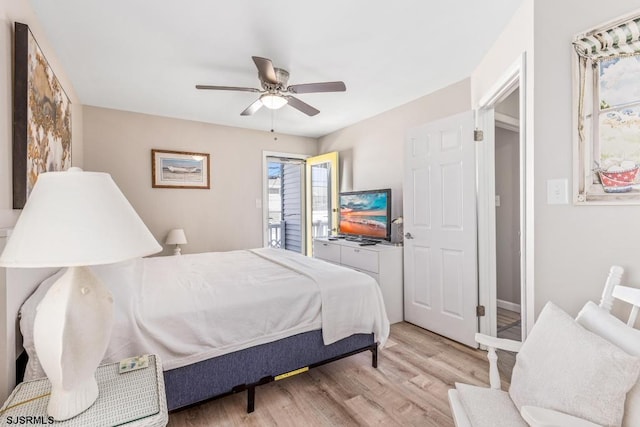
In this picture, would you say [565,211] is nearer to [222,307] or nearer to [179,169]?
[222,307]

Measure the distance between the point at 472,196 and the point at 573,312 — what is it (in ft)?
4.10

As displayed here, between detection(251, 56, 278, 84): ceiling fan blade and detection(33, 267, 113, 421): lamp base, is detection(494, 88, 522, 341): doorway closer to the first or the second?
detection(251, 56, 278, 84): ceiling fan blade

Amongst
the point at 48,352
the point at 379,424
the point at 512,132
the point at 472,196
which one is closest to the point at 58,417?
the point at 48,352

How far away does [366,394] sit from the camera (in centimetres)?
193

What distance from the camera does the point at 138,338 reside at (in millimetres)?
1450

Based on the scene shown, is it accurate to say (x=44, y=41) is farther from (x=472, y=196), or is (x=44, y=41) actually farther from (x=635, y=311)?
(x=635, y=311)

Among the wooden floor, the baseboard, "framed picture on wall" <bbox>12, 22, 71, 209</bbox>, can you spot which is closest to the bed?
the wooden floor

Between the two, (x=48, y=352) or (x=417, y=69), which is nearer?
(x=48, y=352)

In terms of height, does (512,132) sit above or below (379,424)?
above

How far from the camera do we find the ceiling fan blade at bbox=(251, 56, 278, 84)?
6.59 feet

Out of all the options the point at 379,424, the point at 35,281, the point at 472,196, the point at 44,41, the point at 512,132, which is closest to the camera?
the point at 35,281

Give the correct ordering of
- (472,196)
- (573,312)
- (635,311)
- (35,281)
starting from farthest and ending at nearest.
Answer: (472,196), (35,281), (573,312), (635,311)

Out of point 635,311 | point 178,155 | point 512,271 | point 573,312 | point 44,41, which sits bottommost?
point 512,271

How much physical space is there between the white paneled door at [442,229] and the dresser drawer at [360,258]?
358 millimetres
